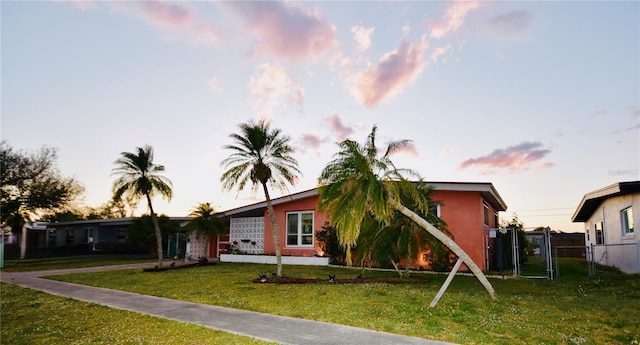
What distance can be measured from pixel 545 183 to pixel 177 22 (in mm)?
20369

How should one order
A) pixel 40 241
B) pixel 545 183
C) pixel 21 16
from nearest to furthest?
1. pixel 21 16
2. pixel 545 183
3. pixel 40 241

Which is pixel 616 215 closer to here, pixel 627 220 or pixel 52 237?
pixel 627 220

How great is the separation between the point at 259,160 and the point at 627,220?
1615 cm

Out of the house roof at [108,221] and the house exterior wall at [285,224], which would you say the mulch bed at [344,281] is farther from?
the house roof at [108,221]

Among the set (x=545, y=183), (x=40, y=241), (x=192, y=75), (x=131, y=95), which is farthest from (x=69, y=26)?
(x=40, y=241)

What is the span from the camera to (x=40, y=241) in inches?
1734

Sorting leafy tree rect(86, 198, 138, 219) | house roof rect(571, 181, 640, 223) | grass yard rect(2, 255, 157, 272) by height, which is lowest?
grass yard rect(2, 255, 157, 272)

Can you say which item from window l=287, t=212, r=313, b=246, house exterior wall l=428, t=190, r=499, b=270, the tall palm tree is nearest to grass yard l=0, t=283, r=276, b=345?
the tall palm tree

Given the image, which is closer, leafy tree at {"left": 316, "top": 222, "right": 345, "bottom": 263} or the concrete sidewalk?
the concrete sidewalk

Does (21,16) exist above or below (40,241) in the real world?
above

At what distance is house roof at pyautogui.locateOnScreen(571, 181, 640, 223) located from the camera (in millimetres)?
14711

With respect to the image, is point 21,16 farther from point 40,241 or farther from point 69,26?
point 40,241

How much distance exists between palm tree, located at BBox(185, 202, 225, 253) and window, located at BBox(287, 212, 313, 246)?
481 centimetres

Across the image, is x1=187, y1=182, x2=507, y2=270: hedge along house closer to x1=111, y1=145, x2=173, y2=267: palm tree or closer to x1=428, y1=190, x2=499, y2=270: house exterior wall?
x1=428, y1=190, x2=499, y2=270: house exterior wall
